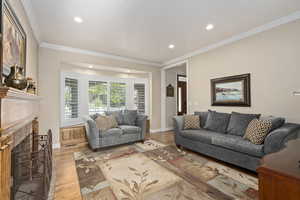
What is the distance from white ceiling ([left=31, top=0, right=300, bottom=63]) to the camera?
2119 mm

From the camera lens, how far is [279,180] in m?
A: 0.77

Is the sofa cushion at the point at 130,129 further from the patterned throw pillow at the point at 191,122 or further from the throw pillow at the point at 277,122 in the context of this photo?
the throw pillow at the point at 277,122

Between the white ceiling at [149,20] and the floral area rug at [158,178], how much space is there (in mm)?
2638

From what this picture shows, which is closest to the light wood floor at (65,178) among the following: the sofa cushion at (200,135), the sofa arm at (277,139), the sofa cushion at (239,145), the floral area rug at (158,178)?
the floral area rug at (158,178)

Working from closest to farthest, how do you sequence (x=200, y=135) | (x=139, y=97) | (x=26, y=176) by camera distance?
(x=26, y=176) < (x=200, y=135) < (x=139, y=97)

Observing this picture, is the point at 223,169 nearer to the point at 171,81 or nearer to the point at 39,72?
the point at 171,81

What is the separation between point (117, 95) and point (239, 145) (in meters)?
4.00

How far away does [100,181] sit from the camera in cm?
207

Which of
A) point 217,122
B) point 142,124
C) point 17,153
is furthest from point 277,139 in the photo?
point 17,153

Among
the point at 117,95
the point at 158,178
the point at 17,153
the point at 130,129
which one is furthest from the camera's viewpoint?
the point at 117,95

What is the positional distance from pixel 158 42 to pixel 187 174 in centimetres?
294

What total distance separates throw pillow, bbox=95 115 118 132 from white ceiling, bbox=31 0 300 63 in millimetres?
1905

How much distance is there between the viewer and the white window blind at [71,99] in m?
4.14

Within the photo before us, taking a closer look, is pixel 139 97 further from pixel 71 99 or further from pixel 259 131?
pixel 259 131
